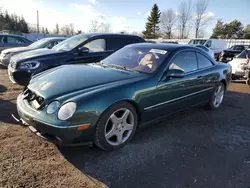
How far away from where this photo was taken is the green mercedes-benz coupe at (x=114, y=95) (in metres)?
2.46

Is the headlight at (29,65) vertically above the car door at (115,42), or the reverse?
the car door at (115,42)

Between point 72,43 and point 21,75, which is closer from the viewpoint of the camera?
point 21,75

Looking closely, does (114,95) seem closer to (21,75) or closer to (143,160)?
(143,160)

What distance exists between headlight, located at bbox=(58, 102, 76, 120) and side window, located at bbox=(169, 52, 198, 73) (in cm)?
184

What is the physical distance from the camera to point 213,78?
4.61 meters

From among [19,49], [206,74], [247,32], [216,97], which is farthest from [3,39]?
[247,32]

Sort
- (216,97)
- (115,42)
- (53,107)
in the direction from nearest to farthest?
(53,107), (216,97), (115,42)

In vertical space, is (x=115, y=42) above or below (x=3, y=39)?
below

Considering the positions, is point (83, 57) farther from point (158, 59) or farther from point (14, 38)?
point (14, 38)

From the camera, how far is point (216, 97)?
4.97 m

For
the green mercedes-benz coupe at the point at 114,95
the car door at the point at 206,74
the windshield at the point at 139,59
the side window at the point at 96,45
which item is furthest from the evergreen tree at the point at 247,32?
the windshield at the point at 139,59

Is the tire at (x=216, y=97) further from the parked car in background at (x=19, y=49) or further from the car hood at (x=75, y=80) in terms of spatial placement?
the parked car in background at (x=19, y=49)

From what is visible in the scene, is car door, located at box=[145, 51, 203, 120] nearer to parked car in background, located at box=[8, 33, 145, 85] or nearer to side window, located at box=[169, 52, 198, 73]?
side window, located at box=[169, 52, 198, 73]

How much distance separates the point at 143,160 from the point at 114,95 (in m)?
0.93
